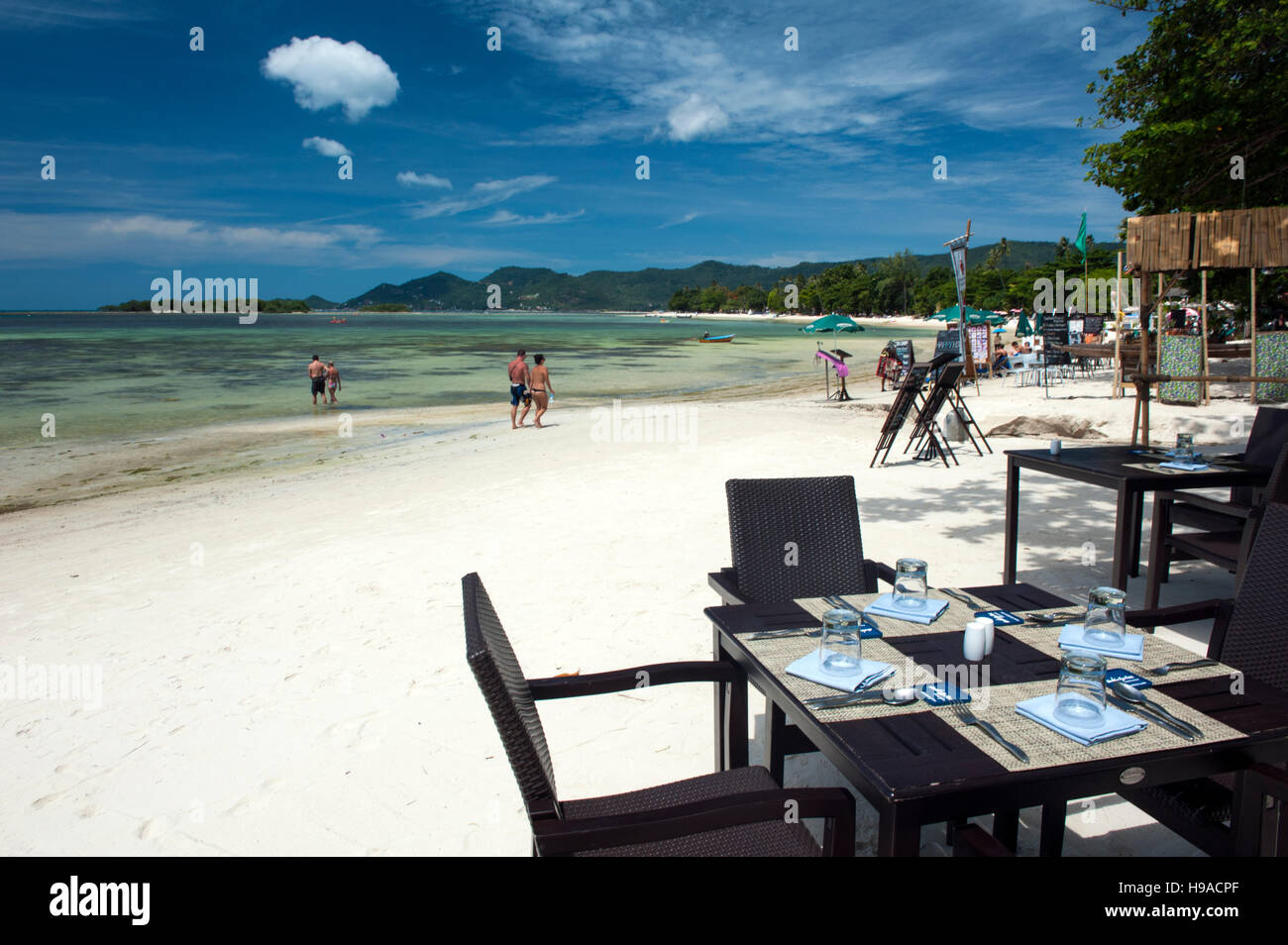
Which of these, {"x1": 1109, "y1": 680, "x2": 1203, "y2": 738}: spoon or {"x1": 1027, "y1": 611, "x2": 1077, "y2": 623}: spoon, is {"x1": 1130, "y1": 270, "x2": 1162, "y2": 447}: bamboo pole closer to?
{"x1": 1027, "y1": 611, "x2": 1077, "y2": 623}: spoon

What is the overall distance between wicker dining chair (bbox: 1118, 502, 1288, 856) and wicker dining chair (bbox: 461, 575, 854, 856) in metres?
0.59

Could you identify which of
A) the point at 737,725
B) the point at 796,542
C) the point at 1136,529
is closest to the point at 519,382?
the point at 1136,529

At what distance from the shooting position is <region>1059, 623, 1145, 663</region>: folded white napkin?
6.22 feet

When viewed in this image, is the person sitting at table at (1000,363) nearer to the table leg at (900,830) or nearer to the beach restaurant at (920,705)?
the beach restaurant at (920,705)

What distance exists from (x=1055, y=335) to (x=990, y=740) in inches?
689

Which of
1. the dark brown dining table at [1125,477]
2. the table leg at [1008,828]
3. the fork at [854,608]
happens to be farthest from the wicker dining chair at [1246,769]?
the dark brown dining table at [1125,477]

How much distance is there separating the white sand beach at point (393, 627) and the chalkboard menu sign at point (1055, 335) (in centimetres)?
671

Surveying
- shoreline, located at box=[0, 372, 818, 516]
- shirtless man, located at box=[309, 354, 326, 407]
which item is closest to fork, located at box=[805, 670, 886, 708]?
shoreline, located at box=[0, 372, 818, 516]

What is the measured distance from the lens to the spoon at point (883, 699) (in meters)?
1.66

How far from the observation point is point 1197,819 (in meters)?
1.81
